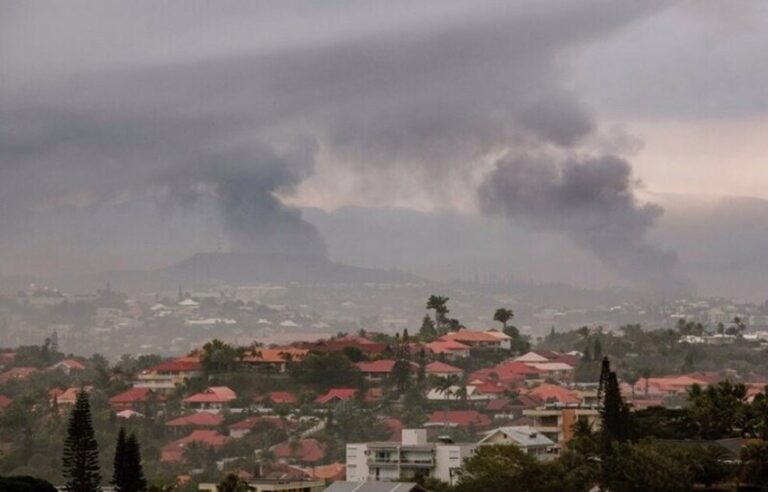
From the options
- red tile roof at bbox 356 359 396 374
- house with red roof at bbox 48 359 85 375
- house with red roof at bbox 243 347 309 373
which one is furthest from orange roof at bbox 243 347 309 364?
house with red roof at bbox 48 359 85 375

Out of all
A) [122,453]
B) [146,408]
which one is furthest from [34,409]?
[122,453]

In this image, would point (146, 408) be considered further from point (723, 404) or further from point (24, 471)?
point (723, 404)

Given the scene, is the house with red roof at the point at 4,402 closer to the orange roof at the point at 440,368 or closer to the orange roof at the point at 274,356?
the orange roof at the point at 274,356

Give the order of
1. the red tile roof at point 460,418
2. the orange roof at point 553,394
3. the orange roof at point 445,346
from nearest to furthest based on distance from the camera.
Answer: the red tile roof at point 460,418 → the orange roof at point 553,394 → the orange roof at point 445,346

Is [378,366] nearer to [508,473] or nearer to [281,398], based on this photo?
[281,398]

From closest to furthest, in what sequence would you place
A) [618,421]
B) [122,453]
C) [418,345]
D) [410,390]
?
[122,453] < [618,421] < [410,390] < [418,345]

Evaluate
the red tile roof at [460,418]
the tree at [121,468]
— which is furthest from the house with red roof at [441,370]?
the tree at [121,468]

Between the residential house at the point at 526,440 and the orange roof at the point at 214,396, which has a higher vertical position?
the orange roof at the point at 214,396

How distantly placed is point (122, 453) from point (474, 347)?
76511 millimetres

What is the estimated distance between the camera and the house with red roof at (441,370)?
126 meters

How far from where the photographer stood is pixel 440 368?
128 metres

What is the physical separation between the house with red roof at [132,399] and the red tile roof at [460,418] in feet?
67.7

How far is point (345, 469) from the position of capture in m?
90.4

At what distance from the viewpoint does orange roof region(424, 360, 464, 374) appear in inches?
5002
